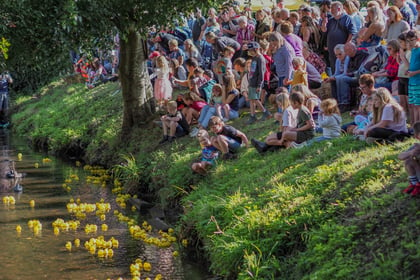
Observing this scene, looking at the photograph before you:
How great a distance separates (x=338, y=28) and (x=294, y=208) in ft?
22.7

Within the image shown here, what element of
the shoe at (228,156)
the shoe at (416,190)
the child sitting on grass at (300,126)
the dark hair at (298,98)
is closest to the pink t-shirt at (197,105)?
the shoe at (228,156)

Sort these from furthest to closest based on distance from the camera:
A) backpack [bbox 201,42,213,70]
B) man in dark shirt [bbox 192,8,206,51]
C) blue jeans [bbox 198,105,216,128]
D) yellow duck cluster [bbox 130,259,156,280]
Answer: man in dark shirt [bbox 192,8,206,51] < backpack [bbox 201,42,213,70] < blue jeans [bbox 198,105,216,128] < yellow duck cluster [bbox 130,259,156,280]

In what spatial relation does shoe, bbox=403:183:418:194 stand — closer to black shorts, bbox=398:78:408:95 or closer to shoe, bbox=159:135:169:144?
black shorts, bbox=398:78:408:95

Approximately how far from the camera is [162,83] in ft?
62.4

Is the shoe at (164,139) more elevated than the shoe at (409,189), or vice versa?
the shoe at (409,189)

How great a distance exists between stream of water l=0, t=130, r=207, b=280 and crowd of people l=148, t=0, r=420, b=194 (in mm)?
2333

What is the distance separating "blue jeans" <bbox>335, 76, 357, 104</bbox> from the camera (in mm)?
14336

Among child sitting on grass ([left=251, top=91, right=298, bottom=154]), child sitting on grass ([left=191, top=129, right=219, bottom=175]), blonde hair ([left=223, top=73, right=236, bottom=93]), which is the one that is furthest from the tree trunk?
child sitting on grass ([left=251, top=91, right=298, bottom=154])

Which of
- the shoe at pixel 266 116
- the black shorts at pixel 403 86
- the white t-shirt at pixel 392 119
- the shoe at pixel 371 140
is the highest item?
the black shorts at pixel 403 86

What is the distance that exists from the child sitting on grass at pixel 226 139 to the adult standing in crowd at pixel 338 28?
3235 millimetres

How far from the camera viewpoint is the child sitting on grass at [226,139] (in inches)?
546

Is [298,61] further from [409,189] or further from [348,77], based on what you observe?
[409,189]

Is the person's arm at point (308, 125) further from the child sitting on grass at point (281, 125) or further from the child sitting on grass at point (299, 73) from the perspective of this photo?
the child sitting on grass at point (299, 73)

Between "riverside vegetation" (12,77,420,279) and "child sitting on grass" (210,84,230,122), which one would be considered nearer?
"riverside vegetation" (12,77,420,279)
